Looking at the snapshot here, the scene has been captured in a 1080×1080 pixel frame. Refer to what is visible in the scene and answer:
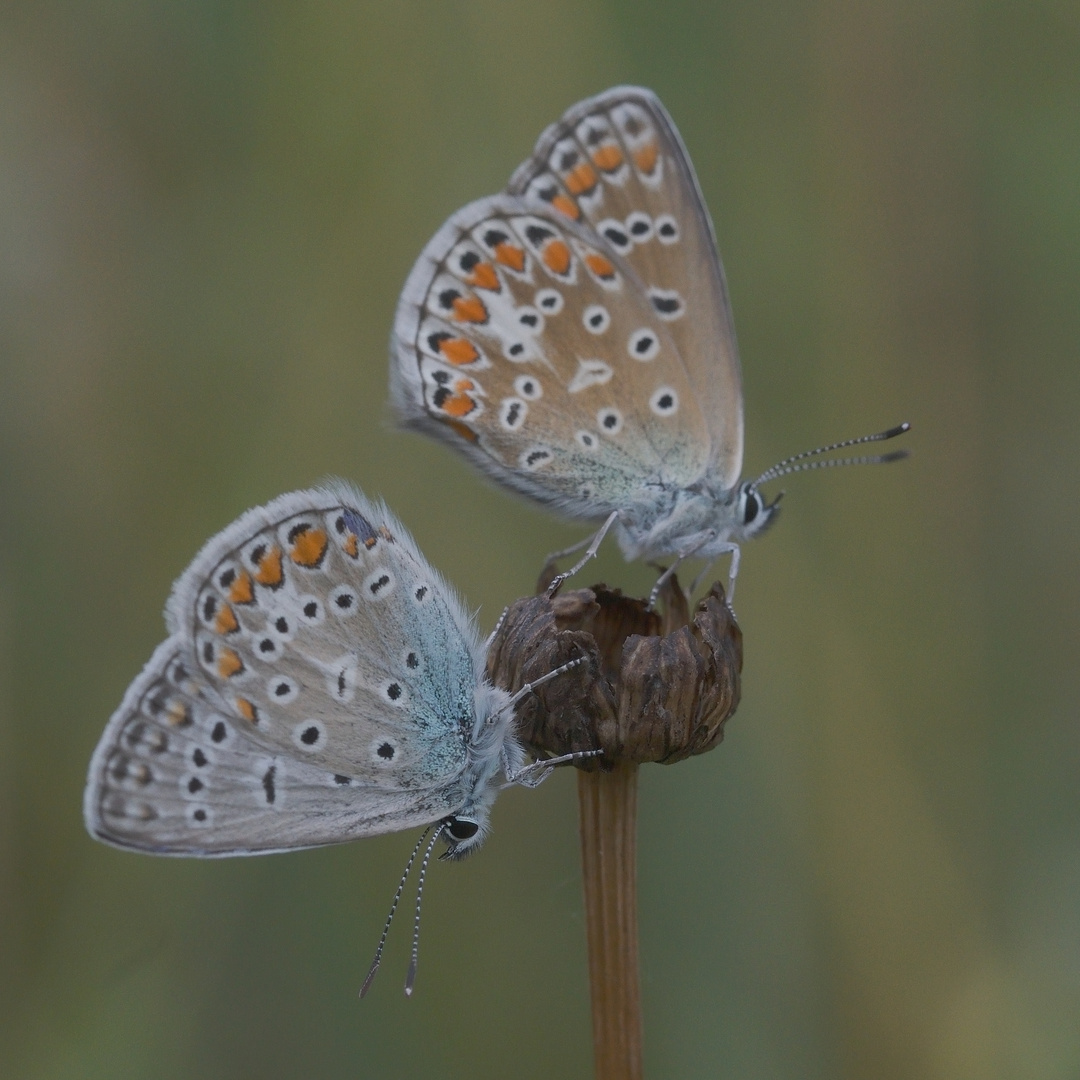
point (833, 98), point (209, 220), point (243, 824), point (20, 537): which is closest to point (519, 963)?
point (243, 824)

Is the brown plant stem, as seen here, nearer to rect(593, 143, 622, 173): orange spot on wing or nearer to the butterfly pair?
the butterfly pair

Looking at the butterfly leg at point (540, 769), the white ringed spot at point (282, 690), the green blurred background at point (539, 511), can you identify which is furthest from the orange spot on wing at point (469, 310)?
the butterfly leg at point (540, 769)

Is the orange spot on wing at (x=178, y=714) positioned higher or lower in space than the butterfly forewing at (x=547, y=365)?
lower

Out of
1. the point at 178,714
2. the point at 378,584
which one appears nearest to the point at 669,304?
the point at 378,584

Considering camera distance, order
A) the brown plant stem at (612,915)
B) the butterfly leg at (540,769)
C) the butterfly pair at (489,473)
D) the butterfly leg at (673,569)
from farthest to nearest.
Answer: the butterfly leg at (673,569)
the butterfly pair at (489,473)
the butterfly leg at (540,769)
the brown plant stem at (612,915)

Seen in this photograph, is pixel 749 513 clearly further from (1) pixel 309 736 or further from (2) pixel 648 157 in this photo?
(1) pixel 309 736

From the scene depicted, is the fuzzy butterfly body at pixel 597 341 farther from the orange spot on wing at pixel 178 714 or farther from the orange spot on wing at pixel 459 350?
the orange spot on wing at pixel 178 714

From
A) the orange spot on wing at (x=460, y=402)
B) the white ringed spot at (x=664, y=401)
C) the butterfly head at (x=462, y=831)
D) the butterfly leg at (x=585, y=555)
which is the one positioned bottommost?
the butterfly head at (x=462, y=831)
